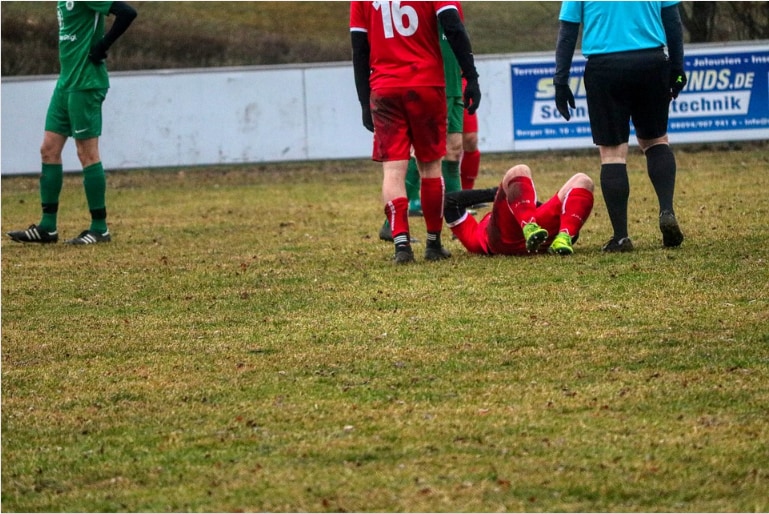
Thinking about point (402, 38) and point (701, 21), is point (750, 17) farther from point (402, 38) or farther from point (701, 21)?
point (402, 38)

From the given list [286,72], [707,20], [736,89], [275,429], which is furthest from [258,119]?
[275,429]

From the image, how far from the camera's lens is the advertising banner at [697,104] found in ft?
65.5

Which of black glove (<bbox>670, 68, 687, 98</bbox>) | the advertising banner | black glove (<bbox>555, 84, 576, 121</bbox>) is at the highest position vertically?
black glove (<bbox>670, 68, 687, 98</bbox>)

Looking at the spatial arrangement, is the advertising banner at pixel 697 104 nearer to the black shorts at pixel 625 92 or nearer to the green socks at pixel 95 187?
the green socks at pixel 95 187

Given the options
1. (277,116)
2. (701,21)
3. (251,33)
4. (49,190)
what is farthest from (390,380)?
(251,33)

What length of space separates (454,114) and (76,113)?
125 inches

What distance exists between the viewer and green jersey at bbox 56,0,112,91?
36.3 ft

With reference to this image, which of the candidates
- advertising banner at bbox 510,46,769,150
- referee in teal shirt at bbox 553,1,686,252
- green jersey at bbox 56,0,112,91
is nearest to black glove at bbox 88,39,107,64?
green jersey at bbox 56,0,112,91

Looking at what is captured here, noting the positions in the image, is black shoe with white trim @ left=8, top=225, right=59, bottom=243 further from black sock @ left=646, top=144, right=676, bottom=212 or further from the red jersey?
black sock @ left=646, top=144, right=676, bottom=212

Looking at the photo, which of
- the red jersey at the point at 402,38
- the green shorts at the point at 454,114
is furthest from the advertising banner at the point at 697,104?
the red jersey at the point at 402,38

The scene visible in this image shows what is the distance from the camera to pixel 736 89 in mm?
20078

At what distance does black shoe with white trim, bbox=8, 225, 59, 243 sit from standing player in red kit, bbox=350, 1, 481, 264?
12.6ft

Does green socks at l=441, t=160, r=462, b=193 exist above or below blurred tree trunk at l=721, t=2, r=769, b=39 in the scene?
below

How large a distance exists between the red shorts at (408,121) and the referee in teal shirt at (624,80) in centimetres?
78
